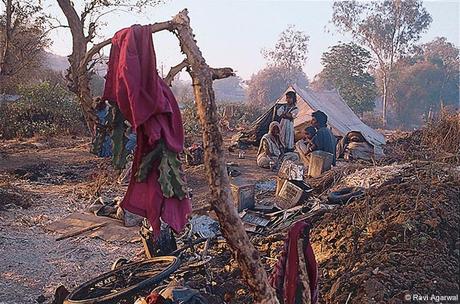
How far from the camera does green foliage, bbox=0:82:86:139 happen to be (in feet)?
51.4

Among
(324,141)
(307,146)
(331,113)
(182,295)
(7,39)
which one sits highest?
(7,39)

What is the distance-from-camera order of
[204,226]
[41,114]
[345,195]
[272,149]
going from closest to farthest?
1. [345,195]
2. [204,226]
3. [272,149]
4. [41,114]

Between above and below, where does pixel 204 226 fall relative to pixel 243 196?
below

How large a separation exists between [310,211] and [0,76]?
538 inches

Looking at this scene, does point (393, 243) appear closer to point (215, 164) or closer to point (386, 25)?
point (215, 164)

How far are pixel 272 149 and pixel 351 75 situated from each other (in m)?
18.3

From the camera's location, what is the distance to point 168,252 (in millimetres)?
4809

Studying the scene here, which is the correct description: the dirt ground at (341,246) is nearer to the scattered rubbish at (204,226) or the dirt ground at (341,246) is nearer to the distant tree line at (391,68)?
the scattered rubbish at (204,226)

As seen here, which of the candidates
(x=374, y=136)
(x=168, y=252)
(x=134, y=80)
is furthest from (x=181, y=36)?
(x=374, y=136)

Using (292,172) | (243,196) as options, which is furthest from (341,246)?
(292,172)

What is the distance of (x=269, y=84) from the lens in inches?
1544

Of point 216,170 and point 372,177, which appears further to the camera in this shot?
point 372,177

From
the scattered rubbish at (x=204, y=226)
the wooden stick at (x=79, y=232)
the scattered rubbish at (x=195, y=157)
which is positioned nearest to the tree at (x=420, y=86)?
the scattered rubbish at (x=195, y=157)

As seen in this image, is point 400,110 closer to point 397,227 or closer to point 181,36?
point 397,227
